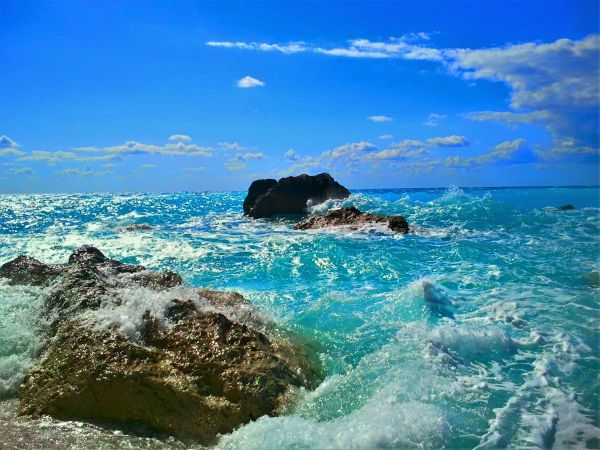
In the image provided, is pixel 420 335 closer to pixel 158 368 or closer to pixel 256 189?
pixel 158 368

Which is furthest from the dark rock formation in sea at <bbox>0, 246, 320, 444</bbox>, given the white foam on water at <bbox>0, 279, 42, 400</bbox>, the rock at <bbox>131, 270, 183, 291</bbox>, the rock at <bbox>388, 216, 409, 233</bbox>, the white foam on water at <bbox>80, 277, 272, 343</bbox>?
the rock at <bbox>388, 216, 409, 233</bbox>

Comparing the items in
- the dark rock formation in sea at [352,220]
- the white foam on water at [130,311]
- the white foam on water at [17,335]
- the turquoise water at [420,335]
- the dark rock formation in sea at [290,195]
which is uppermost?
the dark rock formation in sea at [290,195]

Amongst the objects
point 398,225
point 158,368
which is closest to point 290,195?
point 398,225

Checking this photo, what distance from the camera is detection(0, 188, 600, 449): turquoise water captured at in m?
4.18

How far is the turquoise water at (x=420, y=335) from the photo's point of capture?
164 inches

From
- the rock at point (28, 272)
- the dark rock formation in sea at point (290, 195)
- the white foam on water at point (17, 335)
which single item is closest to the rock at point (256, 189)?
the dark rock formation in sea at point (290, 195)

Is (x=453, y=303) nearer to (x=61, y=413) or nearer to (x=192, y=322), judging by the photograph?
(x=192, y=322)

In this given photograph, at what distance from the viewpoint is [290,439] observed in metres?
3.87

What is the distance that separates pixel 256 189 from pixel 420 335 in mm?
31699

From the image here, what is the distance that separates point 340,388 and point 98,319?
2901 millimetres

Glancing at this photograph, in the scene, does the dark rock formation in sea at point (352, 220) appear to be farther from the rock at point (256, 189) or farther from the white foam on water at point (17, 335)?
the white foam on water at point (17, 335)

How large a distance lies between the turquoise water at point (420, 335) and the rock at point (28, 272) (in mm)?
526

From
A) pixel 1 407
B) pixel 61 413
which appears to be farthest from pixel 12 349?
pixel 61 413

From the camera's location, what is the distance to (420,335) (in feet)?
21.9
